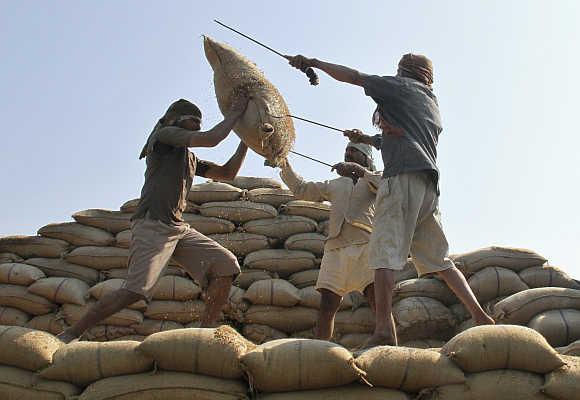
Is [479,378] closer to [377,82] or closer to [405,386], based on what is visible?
[405,386]

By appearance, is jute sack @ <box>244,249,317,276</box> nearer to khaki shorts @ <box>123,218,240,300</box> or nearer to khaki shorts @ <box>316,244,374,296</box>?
khaki shorts @ <box>316,244,374,296</box>

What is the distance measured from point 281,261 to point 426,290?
1.25 m

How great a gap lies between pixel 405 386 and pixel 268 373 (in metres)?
0.59

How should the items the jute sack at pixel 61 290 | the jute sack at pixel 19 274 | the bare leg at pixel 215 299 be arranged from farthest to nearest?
the jute sack at pixel 19 274 < the jute sack at pixel 61 290 < the bare leg at pixel 215 299

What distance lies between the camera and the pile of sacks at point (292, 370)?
3148 millimetres

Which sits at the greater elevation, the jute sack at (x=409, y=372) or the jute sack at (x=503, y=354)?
the jute sack at (x=503, y=354)

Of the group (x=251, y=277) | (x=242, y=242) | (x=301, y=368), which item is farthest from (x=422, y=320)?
(x=301, y=368)

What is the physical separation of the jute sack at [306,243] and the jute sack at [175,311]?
98cm

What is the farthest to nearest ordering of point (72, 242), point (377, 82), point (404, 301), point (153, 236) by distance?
1. point (72, 242)
2. point (404, 301)
3. point (153, 236)
4. point (377, 82)

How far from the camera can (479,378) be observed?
319cm

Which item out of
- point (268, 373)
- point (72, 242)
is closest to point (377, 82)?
point (268, 373)

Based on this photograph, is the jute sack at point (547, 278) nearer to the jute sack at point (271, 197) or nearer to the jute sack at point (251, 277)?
the jute sack at point (251, 277)

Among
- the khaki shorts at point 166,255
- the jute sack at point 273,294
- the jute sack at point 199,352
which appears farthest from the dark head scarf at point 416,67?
the jute sack at point 273,294

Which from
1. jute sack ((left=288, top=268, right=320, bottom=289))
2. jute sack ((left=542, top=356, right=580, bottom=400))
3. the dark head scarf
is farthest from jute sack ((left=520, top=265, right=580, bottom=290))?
jute sack ((left=542, top=356, right=580, bottom=400))
